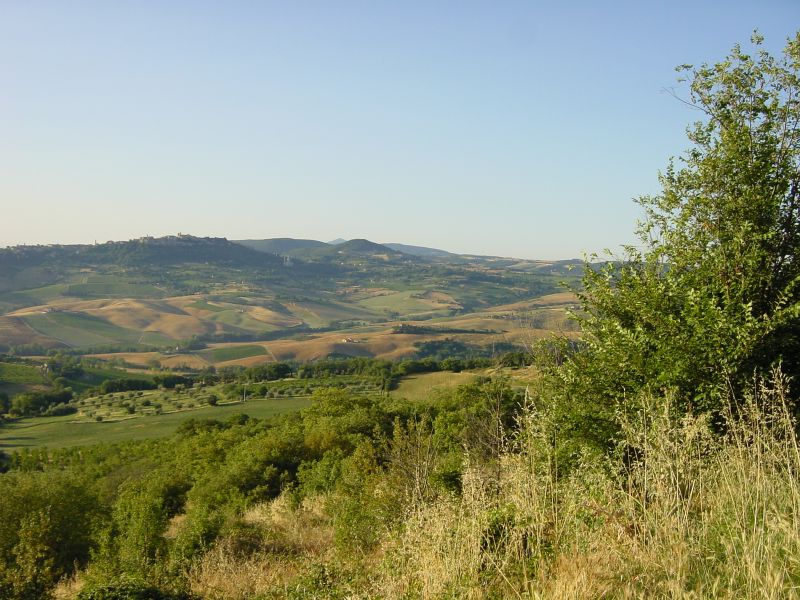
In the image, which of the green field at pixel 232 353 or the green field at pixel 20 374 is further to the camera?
the green field at pixel 232 353

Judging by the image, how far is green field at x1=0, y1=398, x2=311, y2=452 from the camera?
86.8m

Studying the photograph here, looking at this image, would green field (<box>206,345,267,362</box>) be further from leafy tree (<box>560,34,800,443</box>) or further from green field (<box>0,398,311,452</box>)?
leafy tree (<box>560,34,800,443</box>)

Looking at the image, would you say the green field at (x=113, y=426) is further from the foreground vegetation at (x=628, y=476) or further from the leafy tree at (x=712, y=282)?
the leafy tree at (x=712, y=282)

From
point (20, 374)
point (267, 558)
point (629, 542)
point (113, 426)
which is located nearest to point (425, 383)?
point (113, 426)

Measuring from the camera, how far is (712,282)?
1184cm

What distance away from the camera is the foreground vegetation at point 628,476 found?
5.28 metres

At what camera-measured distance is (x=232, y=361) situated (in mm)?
163250

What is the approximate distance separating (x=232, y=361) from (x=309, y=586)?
160364 millimetres

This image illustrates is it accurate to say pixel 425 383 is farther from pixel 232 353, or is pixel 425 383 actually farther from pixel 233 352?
pixel 233 352

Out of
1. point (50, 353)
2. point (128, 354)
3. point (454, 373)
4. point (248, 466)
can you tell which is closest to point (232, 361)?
point (128, 354)

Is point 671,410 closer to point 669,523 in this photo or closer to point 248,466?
point 669,523

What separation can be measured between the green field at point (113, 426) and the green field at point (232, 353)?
66099 millimetres

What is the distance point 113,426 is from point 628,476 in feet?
343

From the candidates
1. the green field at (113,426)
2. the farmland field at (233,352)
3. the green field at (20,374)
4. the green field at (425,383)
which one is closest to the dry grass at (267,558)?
the green field at (425,383)
